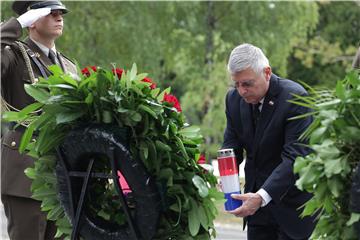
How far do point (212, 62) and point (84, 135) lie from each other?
16.9 m

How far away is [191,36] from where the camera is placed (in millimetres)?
21484

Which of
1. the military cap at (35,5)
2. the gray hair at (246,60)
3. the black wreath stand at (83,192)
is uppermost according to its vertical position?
the military cap at (35,5)

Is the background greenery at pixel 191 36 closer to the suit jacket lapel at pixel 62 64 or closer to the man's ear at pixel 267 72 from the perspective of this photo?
the suit jacket lapel at pixel 62 64

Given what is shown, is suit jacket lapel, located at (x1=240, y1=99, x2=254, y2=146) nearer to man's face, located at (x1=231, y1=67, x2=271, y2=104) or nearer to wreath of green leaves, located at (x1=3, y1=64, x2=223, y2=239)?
man's face, located at (x1=231, y1=67, x2=271, y2=104)

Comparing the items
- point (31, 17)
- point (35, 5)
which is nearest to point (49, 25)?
point (31, 17)

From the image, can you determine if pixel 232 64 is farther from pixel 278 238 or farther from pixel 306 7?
pixel 306 7

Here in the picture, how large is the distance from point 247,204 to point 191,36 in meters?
16.7


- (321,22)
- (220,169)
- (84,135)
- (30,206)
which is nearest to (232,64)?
(220,169)

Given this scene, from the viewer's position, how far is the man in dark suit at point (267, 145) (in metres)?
5.11

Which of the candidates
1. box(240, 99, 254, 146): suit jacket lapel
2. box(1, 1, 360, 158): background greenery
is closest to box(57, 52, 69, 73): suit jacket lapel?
box(240, 99, 254, 146): suit jacket lapel

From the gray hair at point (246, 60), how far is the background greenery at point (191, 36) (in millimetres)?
12910

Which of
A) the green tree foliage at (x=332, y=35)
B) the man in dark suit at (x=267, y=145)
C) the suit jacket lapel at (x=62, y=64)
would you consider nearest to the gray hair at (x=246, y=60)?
the man in dark suit at (x=267, y=145)

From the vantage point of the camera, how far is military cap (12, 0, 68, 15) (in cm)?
619

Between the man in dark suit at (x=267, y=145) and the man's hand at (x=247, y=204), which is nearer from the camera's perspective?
the man's hand at (x=247, y=204)
